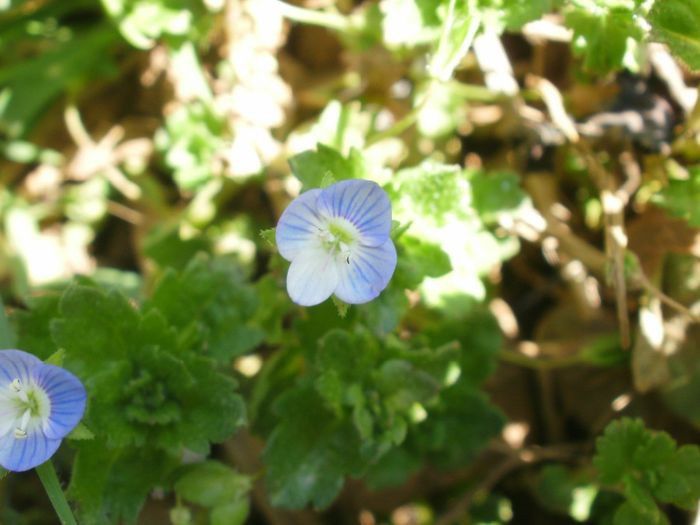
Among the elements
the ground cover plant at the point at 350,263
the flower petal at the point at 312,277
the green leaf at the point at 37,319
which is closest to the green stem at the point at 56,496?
the ground cover plant at the point at 350,263

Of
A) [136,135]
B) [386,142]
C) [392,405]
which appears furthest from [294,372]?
[136,135]

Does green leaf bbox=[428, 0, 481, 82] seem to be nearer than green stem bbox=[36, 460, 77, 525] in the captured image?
No

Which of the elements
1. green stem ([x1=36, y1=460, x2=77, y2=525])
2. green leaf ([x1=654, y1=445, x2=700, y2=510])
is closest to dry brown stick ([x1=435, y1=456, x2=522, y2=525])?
green leaf ([x1=654, y1=445, x2=700, y2=510])

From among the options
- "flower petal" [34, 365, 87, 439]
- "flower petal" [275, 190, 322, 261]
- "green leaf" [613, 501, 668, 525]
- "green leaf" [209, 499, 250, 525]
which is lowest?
"green leaf" [209, 499, 250, 525]

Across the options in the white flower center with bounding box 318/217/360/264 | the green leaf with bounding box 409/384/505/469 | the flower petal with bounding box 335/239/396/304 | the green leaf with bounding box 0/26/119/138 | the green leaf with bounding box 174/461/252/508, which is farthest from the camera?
the green leaf with bounding box 0/26/119/138

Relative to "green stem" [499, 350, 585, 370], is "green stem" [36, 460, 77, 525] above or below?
above

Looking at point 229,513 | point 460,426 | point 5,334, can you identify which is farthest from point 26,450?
point 460,426

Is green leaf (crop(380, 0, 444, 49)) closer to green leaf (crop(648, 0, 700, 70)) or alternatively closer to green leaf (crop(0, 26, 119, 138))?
green leaf (crop(648, 0, 700, 70))

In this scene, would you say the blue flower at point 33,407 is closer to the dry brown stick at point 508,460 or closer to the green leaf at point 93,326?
the green leaf at point 93,326
